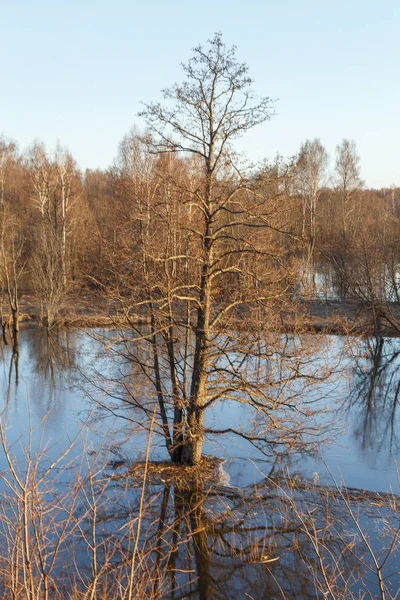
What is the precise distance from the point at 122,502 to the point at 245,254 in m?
5.75

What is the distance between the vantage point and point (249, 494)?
1234 cm

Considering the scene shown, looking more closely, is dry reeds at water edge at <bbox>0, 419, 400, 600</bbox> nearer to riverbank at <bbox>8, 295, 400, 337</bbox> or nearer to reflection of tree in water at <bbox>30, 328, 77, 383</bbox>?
reflection of tree in water at <bbox>30, 328, 77, 383</bbox>

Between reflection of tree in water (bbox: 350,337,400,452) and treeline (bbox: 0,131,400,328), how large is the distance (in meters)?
2.92

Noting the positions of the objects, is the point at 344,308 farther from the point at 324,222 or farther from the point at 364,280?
the point at 324,222

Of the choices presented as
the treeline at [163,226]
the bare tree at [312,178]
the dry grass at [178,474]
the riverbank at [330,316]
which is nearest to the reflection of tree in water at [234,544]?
the dry grass at [178,474]

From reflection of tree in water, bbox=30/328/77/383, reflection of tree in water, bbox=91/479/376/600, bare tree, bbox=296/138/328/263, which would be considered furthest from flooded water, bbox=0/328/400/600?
bare tree, bbox=296/138/328/263

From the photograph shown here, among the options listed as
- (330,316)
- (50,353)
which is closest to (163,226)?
(50,353)

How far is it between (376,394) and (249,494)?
30.2 feet

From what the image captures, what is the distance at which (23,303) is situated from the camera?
3594cm

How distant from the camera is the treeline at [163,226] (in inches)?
506

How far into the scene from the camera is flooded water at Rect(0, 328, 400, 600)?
9.24m

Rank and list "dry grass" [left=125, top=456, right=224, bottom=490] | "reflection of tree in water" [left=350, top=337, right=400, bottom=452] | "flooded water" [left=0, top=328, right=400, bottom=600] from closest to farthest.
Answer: "flooded water" [left=0, top=328, right=400, bottom=600], "dry grass" [left=125, top=456, right=224, bottom=490], "reflection of tree in water" [left=350, top=337, right=400, bottom=452]

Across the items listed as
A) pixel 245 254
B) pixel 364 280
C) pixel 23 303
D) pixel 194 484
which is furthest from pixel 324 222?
pixel 194 484

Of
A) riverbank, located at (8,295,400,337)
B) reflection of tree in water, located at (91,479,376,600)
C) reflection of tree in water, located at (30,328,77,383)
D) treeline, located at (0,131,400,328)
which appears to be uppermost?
treeline, located at (0,131,400,328)
